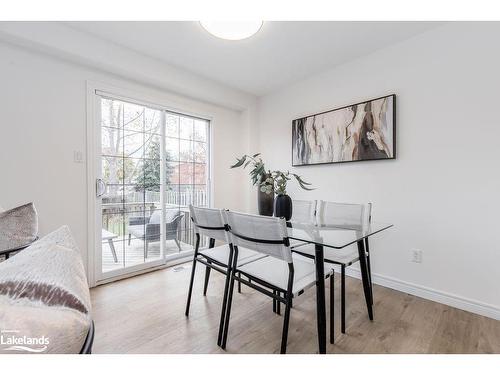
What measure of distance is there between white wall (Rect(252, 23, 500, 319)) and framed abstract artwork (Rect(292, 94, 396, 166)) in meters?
0.09

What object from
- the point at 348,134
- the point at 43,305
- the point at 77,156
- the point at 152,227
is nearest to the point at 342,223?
the point at 348,134

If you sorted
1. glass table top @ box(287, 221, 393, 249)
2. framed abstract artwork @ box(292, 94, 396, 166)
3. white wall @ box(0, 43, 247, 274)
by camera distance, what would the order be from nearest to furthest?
glass table top @ box(287, 221, 393, 249) < white wall @ box(0, 43, 247, 274) < framed abstract artwork @ box(292, 94, 396, 166)

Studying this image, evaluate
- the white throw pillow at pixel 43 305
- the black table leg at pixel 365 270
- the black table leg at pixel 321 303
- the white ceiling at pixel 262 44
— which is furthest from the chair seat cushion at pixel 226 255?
the white ceiling at pixel 262 44

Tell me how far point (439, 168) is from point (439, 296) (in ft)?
3.57

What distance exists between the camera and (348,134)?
8.20 feet

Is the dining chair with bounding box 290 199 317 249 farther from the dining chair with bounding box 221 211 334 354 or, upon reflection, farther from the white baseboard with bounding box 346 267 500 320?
the white baseboard with bounding box 346 267 500 320

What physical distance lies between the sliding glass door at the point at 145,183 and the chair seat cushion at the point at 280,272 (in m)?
1.63

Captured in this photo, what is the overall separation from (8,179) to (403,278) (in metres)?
3.53

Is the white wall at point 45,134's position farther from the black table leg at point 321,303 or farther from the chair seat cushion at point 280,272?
the black table leg at point 321,303

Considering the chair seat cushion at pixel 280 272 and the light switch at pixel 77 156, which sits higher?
the light switch at pixel 77 156

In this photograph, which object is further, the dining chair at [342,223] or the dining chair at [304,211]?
the dining chair at [304,211]

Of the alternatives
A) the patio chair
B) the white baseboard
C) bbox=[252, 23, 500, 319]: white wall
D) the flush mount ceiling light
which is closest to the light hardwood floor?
the white baseboard

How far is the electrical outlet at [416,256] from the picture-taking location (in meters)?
2.12

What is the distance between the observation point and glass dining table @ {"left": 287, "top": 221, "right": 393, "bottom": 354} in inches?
51.6
